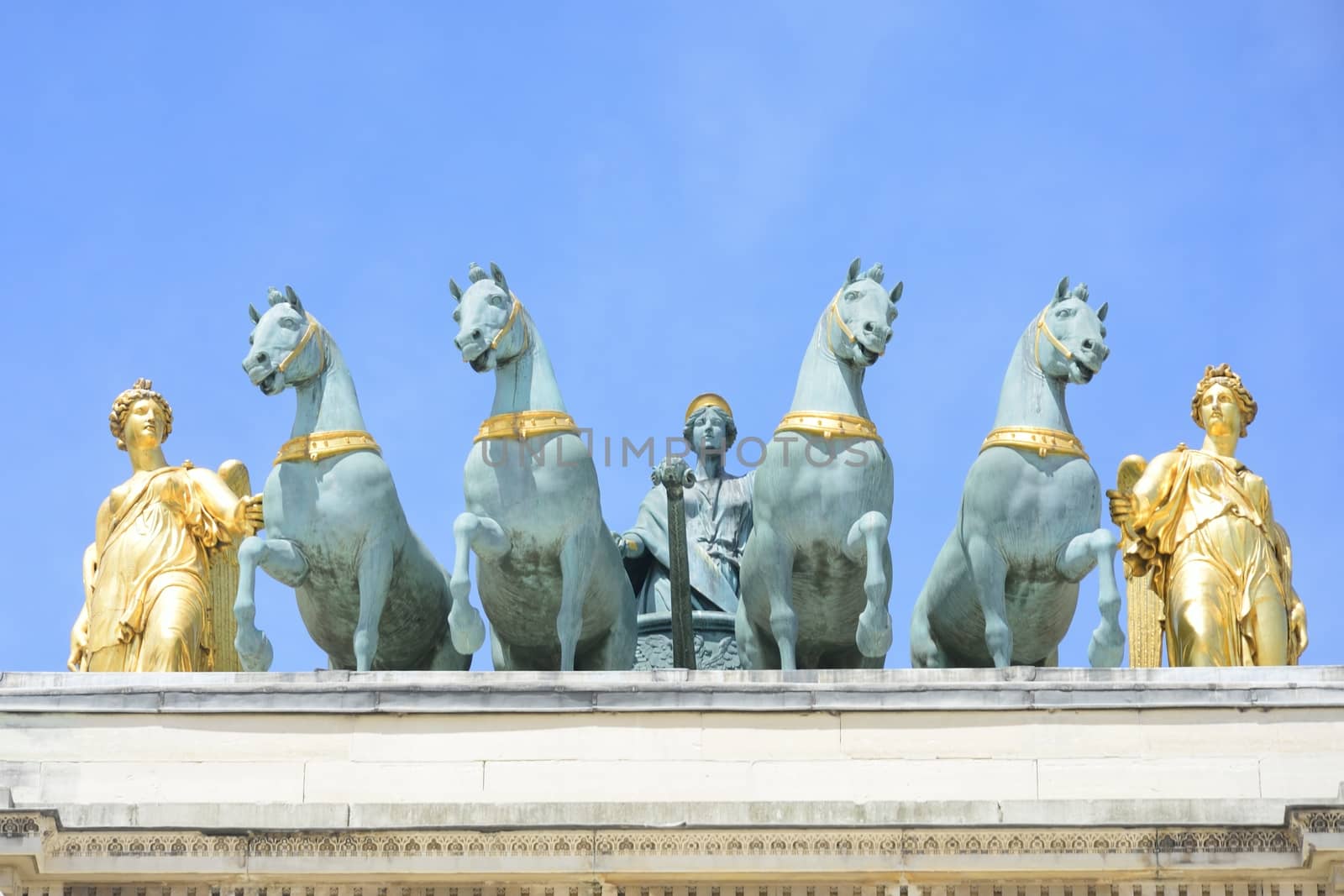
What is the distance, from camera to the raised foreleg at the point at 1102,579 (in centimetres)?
2666

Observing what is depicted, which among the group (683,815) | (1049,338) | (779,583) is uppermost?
(1049,338)

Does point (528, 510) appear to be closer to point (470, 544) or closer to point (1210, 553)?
point (470, 544)

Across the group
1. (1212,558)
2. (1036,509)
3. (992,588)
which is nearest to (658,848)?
(992,588)

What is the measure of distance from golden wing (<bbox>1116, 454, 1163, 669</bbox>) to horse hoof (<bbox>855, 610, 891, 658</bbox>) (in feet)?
7.86

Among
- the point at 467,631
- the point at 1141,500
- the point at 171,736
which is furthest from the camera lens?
the point at 1141,500

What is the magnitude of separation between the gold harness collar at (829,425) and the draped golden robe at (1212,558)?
2.12 metres

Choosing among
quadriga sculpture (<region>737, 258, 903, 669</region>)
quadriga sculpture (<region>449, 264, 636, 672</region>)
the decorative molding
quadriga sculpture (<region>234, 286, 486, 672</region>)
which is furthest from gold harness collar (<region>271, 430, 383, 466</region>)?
the decorative molding

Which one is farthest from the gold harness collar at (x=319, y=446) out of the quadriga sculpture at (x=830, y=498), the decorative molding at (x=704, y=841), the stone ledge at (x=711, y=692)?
the decorative molding at (x=704, y=841)

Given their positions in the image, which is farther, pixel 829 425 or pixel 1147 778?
pixel 829 425

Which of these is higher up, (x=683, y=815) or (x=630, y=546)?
(x=630, y=546)

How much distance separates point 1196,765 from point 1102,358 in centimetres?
305

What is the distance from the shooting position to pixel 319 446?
27.7 meters

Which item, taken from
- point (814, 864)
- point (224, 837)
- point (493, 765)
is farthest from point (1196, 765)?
point (224, 837)

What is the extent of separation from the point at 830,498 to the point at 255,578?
3.93 meters
